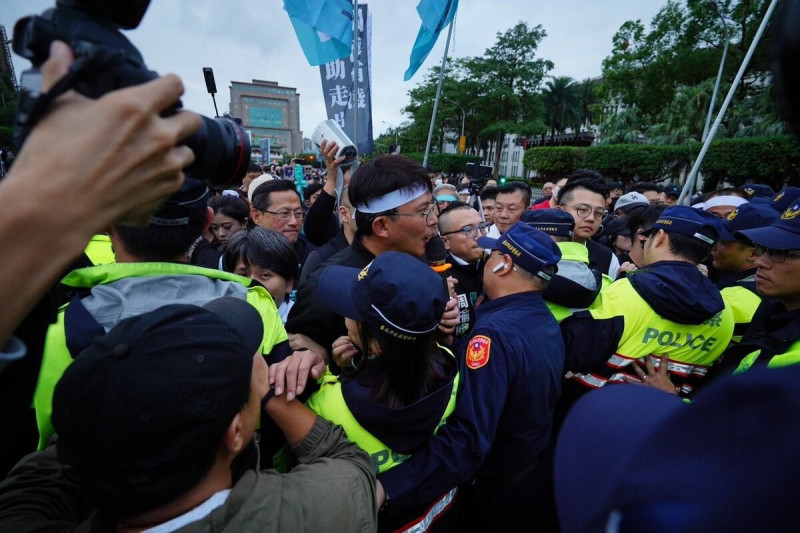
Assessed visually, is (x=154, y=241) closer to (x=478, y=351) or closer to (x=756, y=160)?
(x=478, y=351)

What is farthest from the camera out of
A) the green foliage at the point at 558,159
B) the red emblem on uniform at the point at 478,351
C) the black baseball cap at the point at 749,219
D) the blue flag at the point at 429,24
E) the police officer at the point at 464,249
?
the green foliage at the point at 558,159

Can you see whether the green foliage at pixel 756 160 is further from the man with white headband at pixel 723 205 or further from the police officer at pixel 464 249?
the police officer at pixel 464 249

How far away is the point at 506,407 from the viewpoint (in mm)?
1921

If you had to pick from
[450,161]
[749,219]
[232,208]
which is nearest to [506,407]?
[749,219]

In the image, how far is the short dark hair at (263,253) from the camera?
2.49m

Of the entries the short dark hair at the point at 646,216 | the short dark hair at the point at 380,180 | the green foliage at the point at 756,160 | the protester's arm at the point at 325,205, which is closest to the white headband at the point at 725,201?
the short dark hair at the point at 646,216

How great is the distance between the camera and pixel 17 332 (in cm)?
75

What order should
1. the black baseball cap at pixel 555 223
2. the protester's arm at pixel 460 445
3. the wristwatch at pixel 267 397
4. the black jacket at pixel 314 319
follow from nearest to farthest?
the wristwatch at pixel 267 397 → the protester's arm at pixel 460 445 → the black jacket at pixel 314 319 → the black baseball cap at pixel 555 223

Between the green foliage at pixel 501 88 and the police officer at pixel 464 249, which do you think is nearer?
the police officer at pixel 464 249

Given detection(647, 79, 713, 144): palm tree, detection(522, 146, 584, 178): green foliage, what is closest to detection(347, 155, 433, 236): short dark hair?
detection(522, 146, 584, 178): green foliage

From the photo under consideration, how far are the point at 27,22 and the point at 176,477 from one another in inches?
35.1

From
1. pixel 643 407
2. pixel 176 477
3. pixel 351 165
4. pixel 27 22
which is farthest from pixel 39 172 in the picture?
pixel 351 165

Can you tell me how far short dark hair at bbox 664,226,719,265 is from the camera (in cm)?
248

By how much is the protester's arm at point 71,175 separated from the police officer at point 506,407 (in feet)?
4.21
